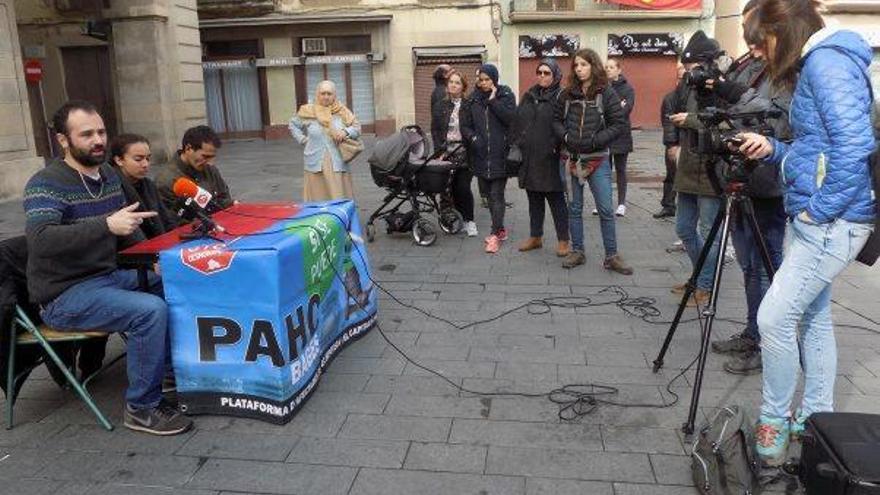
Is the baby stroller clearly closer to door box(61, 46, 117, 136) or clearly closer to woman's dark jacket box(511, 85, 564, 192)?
woman's dark jacket box(511, 85, 564, 192)

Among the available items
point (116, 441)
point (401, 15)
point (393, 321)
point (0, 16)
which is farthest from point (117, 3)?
point (116, 441)

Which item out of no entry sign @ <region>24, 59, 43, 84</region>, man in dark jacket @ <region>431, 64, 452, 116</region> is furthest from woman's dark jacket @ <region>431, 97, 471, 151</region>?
no entry sign @ <region>24, 59, 43, 84</region>

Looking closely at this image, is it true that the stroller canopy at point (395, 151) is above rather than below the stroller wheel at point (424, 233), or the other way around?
above

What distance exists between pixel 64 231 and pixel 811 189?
3.27m

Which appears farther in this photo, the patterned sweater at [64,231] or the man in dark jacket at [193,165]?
the man in dark jacket at [193,165]

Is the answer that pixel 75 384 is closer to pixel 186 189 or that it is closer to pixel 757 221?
pixel 186 189

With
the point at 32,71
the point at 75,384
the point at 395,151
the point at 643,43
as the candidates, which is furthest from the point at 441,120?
the point at 643,43

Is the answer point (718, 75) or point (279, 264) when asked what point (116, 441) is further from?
point (718, 75)

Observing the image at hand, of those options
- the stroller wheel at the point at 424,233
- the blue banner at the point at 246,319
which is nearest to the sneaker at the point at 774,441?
the blue banner at the point at 246,319

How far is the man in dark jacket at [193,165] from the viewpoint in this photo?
4602 mm

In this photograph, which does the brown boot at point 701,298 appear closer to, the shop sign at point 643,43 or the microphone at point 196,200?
the microphone at point 196,200

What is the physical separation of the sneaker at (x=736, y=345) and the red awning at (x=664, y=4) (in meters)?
20.5

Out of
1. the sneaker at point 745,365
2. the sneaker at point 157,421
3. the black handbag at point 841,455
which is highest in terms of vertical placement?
the black handbag at point 841,455

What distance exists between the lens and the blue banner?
3.32 meters
